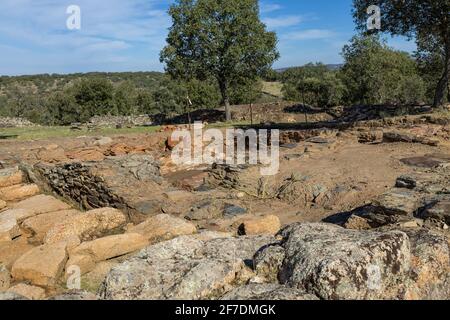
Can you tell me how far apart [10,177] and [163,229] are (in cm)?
638

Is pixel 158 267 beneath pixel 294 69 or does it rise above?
beneath

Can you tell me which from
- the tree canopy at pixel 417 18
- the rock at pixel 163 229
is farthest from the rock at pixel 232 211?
the tree canopy at pixel 417 18

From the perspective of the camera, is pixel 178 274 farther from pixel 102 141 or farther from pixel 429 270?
pixel 102 141

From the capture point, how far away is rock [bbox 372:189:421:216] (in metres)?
6.71

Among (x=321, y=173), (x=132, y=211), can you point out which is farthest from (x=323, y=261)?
(x=321, y=173)

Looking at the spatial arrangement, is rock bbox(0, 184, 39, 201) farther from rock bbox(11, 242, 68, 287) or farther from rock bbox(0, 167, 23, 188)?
rock bbox(11, 242, 68, 287)

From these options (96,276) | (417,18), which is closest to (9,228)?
(96,276)

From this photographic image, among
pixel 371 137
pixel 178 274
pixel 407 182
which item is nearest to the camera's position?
pixel 178 274

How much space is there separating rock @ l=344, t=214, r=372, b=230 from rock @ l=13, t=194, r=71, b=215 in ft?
20.1

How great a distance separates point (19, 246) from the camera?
7.99 meters

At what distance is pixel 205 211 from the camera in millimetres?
9203
